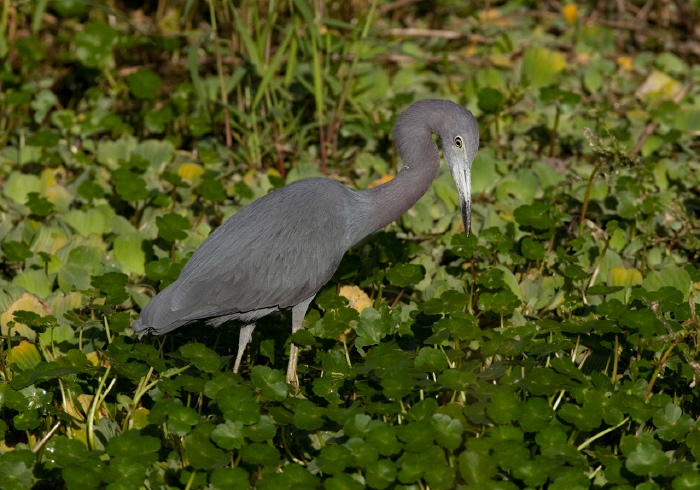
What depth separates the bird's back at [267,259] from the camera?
3.56 m

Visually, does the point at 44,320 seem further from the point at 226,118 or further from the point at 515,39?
the point at 515,39

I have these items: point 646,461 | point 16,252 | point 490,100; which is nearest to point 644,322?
point 646,461

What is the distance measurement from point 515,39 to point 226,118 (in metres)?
2.62

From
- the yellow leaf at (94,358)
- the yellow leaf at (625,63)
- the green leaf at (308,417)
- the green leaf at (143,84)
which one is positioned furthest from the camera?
the yellow leaf at (625,63)

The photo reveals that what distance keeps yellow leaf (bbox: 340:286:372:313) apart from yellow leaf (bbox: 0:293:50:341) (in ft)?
4.49

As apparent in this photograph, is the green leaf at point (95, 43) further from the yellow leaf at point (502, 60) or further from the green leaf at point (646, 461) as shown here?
the green leaf at point (646, 461)

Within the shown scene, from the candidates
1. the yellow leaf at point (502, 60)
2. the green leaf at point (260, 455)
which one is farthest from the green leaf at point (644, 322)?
the yellow leaf at point (502, 60)

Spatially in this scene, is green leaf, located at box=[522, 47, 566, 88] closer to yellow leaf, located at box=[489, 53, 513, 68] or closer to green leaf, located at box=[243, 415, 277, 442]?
yellow leaf, located at box=[489, 53, 513, 68]

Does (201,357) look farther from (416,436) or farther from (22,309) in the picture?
(22,309)

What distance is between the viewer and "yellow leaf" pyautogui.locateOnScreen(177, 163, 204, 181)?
17.5 ft

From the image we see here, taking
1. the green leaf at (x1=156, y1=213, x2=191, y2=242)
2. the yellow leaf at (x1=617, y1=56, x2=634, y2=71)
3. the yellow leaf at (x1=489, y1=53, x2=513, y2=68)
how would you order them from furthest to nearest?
the yellow leaf at (x1=617, y1=56, x2=634, y2=71) → the yellow leaf at (x1=489, y1=53, x2=513, y2=68) → the green leaf at (x1=156, y1=213, x2=191, y2=242)

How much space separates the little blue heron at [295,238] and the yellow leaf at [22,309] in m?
0.72

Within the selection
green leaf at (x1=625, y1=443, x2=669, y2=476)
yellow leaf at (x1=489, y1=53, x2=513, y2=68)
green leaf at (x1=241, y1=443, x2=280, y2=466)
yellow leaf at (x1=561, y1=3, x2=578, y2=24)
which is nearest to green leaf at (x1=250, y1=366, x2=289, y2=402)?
green leaf at (x1=241, y1=443, x2=280, y2=466)

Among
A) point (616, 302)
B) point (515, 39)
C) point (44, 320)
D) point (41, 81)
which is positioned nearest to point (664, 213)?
point (616, 302)
